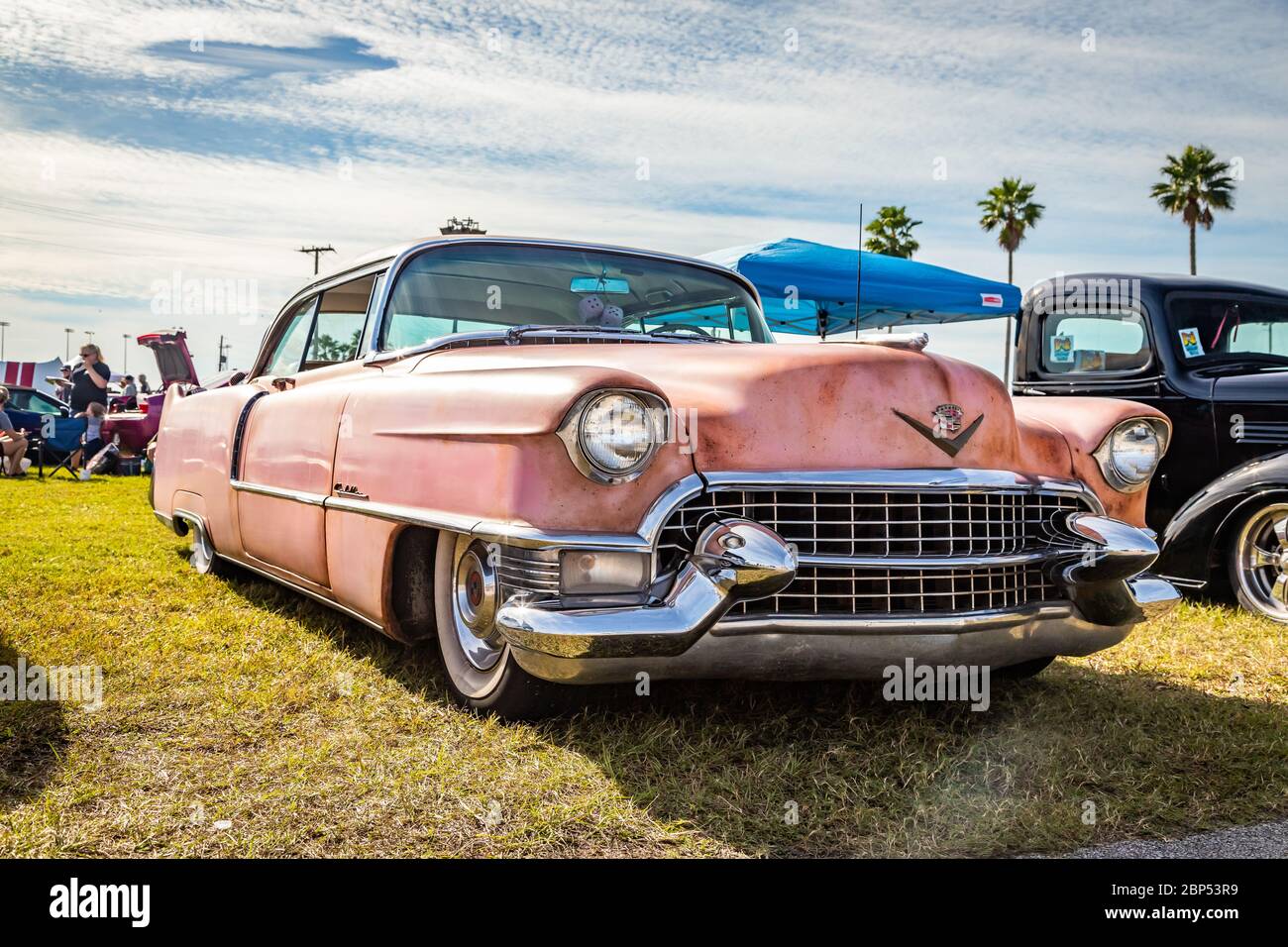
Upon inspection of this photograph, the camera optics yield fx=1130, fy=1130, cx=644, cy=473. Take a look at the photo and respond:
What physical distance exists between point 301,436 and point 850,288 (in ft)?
19.4

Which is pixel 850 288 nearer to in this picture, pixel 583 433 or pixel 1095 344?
pixel 1095 344

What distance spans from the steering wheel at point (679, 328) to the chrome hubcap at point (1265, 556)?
275 cm

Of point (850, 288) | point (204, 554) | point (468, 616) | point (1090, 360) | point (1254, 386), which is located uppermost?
point (850, 288)

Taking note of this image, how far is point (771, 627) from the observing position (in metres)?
2.67

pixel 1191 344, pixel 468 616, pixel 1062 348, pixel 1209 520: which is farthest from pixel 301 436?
pixel 1191 344

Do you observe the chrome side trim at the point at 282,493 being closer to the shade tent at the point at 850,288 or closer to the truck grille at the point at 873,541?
the truck grille at the point at 873,541

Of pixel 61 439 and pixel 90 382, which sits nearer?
pixel 90 382

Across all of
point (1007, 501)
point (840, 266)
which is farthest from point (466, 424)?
point (840, 266)

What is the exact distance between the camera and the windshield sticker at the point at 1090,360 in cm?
597

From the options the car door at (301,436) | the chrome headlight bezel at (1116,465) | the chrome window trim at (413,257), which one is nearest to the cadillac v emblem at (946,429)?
the chrome headlight bezel at (1116,465)

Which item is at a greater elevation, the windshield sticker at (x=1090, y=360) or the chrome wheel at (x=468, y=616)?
the windshield sticker at (x=1090, y=360)
